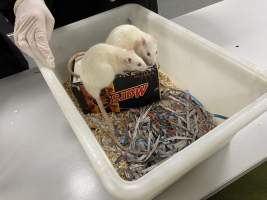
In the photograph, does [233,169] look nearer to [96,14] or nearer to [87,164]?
[87,164]

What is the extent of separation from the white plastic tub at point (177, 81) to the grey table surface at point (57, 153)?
64mm

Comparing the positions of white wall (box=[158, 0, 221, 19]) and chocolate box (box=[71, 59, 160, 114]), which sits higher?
chocolate box (box=[71, 59, 160, 114])

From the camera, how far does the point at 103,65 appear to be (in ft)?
2.03

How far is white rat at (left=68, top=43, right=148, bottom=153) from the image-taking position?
620 mm

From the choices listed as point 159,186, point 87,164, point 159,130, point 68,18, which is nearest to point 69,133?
point 87,164

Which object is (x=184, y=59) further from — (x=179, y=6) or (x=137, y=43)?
(x=179, y=6)

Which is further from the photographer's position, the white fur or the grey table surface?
the white fur

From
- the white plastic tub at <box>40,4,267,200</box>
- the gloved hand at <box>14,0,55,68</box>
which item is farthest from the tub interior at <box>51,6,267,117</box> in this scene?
the gloved hand at <box>14,0,55,68</box>

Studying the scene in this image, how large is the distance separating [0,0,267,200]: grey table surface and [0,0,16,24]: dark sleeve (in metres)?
0.16

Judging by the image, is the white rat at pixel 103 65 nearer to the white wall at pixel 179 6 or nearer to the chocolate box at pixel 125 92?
the chocolate box at pixel 125 92

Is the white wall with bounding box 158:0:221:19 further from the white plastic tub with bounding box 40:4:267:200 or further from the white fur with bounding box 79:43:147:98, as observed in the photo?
the white fur with bounding box 79:43:147:98

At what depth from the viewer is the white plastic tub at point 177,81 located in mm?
390

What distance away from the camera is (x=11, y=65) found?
2.63ft

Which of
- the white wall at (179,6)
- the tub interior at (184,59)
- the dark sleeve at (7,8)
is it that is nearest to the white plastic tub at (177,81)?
the tub interior at (184,59)
